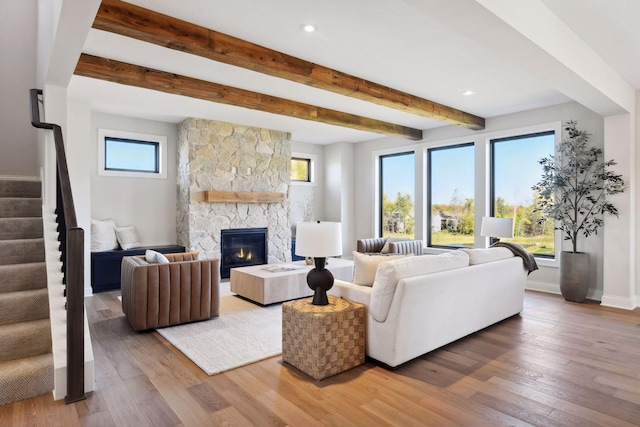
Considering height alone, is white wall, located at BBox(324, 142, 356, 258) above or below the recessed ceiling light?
below

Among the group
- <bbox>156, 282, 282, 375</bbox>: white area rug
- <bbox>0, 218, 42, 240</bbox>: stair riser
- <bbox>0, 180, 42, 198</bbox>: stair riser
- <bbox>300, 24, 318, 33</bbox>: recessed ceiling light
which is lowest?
<bbox>156, 282, 282, 375</bbox>: white area rug

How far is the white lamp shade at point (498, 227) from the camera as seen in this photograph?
5.16 m

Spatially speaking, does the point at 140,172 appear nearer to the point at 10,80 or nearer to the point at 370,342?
the point at 10,80

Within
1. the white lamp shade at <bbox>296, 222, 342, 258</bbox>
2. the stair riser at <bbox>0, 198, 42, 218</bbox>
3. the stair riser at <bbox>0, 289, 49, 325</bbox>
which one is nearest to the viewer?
the stair riser at <bbox>0, 289, 49, 325</bbox>

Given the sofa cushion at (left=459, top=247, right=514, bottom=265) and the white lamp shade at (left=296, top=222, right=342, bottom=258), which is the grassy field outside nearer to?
the sofa cushion at (left=459, top=247, right=514, bottom=265)

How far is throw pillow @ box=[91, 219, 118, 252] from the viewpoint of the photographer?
18.3ft

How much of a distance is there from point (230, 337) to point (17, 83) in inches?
172

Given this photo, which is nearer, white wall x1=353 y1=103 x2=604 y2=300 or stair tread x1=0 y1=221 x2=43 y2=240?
stair tread x1=0 y1=221 x2=43 y2=240

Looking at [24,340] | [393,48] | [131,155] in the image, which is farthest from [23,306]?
[131,155]

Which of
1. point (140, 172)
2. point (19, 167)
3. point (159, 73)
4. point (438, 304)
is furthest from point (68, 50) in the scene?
point (140, 172)

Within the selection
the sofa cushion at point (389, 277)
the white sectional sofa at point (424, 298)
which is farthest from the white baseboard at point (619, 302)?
the sofa cushion at point (389, 277)

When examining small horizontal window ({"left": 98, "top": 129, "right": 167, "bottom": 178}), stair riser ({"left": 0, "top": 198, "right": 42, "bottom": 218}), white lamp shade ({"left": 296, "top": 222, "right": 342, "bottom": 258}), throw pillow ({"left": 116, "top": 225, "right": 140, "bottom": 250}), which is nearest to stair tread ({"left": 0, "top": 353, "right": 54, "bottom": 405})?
stair riser ({"left": 0, "top": 198, "right": 42, "bottom": 218})

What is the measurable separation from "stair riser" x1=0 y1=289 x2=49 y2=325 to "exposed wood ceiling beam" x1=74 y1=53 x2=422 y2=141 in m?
2.18

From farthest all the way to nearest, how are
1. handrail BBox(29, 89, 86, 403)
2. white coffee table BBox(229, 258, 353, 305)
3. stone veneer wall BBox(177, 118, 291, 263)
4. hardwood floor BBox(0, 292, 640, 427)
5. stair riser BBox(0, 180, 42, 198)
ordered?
stone veneer wall BBox(177, 118, 291, 263) < white coffee table BBox(229, 258, 353, 305) < stair riser BBox(0, 180, 42, 198) < handrail BBox(29, 89, 86, 403) < hardwood floor BBox(0, 292, 640, 427)
